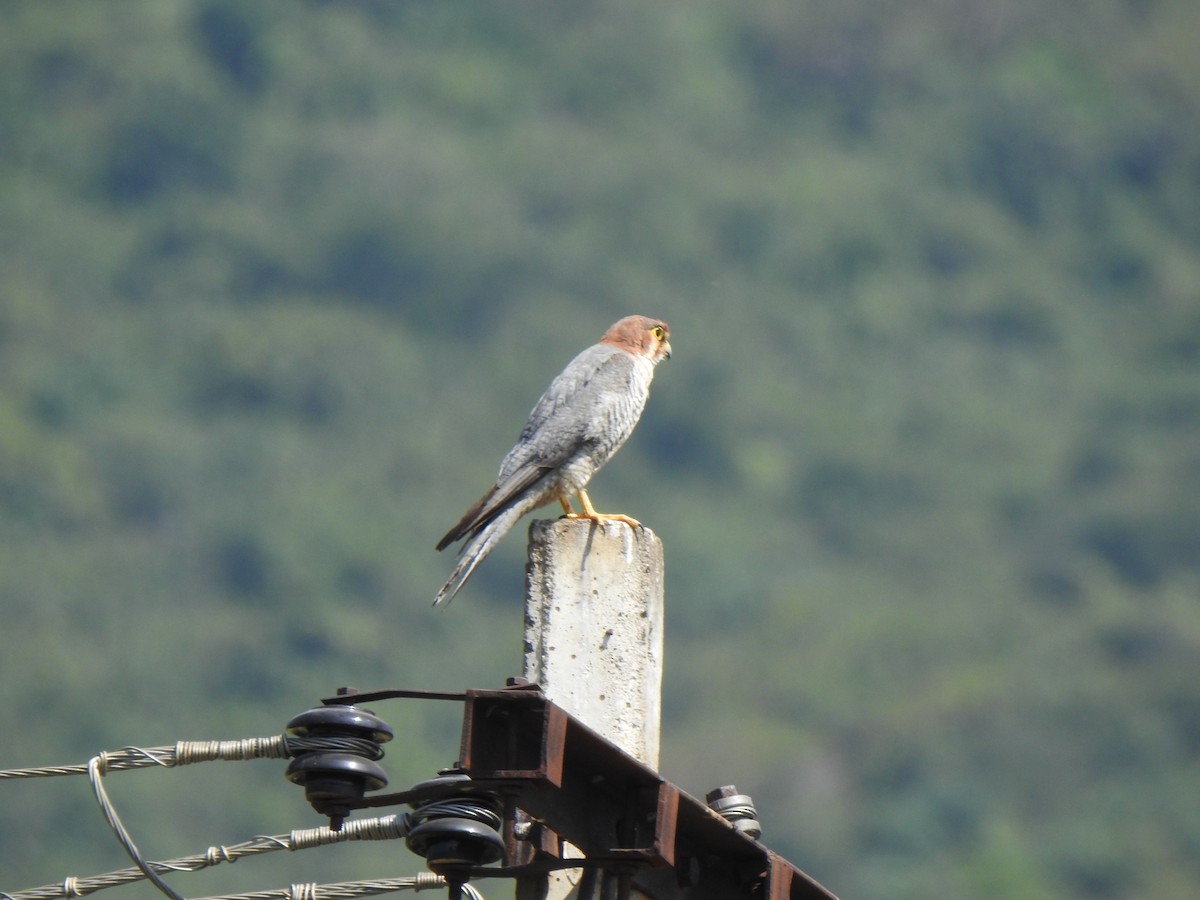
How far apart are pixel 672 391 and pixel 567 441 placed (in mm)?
80891

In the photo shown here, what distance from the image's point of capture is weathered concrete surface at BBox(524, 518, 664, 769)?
685cm

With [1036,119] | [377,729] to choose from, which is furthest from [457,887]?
[1036,119]

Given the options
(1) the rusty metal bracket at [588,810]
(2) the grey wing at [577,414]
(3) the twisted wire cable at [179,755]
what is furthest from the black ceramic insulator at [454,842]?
(2) the grey wing at [577,414]

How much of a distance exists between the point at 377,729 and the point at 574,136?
358 feet

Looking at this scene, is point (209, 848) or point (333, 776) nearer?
point (333, 776)

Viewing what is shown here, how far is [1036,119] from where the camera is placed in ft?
381

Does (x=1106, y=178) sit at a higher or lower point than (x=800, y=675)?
higher

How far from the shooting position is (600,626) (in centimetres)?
694

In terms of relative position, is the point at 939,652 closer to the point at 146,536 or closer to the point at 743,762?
the point at 743,762

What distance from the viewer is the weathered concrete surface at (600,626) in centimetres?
685

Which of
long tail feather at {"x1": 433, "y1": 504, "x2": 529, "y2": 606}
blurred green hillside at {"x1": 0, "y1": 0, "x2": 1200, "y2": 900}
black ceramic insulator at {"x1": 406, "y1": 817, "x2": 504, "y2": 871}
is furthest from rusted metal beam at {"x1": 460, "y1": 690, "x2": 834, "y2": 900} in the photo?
blurred green hillside at {"x1": 0, "y1": 0, "x2": 1200, "y2": 900}

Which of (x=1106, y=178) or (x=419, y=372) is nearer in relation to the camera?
(x=419, y=372)

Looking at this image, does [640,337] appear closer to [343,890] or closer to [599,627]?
[599,627]

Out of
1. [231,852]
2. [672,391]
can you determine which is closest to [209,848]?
[231,852]
